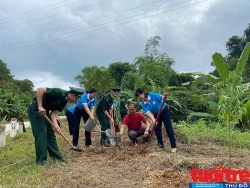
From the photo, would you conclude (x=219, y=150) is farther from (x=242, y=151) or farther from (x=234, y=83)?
(x=234, y=83)

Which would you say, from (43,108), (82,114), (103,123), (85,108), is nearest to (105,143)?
(103,123)

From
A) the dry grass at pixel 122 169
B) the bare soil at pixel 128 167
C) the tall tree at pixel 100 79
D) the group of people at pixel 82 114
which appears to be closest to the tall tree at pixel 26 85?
the tall tree at pixel 100 79

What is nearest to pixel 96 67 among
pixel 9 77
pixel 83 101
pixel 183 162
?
pixel 9 77

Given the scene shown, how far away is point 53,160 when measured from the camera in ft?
15.3

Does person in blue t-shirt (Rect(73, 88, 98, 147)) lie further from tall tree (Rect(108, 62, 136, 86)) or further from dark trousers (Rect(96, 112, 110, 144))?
tall tree (Rect(108, 62, 136, 86))

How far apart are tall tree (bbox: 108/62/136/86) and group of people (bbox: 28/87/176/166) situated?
17.4 m

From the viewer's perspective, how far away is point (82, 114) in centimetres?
619

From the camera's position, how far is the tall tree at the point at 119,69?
24459mm

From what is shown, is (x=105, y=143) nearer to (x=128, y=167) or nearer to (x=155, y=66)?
(x=128, y=167)

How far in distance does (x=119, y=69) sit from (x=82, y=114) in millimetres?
18934

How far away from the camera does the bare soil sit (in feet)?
10.9

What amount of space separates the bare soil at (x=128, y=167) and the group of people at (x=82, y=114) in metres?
0.38

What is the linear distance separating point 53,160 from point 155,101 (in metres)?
2.14

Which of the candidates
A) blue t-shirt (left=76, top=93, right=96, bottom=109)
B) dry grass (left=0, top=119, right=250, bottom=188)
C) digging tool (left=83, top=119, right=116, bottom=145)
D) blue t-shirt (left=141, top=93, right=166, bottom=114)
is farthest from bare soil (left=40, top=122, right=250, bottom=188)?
blue t-shirt (left=76, top=93, right=96, bottom=109)
